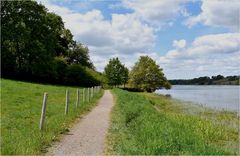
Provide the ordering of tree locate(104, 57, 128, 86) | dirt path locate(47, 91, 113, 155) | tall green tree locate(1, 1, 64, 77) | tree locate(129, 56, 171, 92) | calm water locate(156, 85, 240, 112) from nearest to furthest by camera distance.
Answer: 1. dirt path locate(47, 91, 113, 155)
2. calm water locate(156, 85, 240, 112)
3. tall green tree locate(1, 1, 64, 77)
4. tree locate(129, 56, 171, 92)
5. tree locate(104, 57, 128, 86)

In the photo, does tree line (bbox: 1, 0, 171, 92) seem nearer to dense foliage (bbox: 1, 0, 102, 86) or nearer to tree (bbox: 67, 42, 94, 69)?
dense foliage (bbox: 1, 0, 102, 86)

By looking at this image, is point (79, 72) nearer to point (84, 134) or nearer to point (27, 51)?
point (27, 51)

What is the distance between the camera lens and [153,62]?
3529 inches

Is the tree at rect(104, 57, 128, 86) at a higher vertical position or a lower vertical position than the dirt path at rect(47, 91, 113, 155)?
higher

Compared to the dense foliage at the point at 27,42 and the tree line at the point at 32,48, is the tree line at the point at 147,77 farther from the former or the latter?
the dense foliage at the point at 27,42

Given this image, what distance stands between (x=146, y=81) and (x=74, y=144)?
75.7 m

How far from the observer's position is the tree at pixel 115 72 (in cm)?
9988

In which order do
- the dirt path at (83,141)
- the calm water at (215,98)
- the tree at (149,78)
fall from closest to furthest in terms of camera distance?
1. the dirt path at (83,141)
2. the calm water at (215,98)
3. the tree at (149,78)

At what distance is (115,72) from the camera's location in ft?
331

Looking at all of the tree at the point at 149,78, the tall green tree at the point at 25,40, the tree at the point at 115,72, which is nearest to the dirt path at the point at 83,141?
the tall green tree at the point at 25,40

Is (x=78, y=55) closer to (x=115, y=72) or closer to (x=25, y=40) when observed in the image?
(x=115, y=72)

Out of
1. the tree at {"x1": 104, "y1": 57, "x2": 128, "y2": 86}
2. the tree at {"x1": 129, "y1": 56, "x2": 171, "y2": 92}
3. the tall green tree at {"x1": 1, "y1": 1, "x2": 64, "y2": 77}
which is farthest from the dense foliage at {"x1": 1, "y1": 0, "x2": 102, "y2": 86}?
the tree at {"x1": 104, "y1": 57, "x2": 128, "y2": 86}

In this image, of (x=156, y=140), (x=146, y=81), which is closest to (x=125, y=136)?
(x=156, y=140)

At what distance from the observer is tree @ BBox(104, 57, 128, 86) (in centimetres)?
9988
